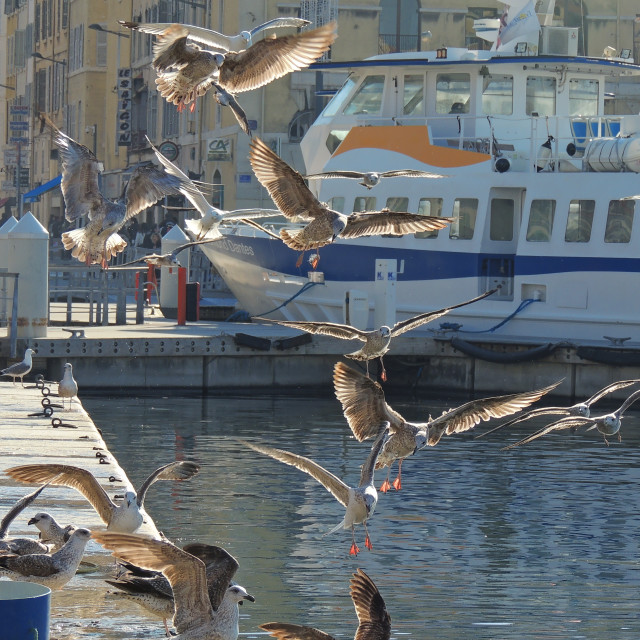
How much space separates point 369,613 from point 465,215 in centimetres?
2042

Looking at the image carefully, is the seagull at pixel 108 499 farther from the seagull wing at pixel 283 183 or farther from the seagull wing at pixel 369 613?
the seagull wing at pixel 369 613

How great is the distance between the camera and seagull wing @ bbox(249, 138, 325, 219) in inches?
415

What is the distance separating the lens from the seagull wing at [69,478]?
8.90 meters

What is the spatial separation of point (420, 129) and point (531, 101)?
7.44 ft

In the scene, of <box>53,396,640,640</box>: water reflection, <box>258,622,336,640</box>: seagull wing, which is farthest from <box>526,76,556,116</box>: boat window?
<box>258,622,336,640</box>: seagull wing

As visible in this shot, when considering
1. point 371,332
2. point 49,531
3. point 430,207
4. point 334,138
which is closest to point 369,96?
point 334,138

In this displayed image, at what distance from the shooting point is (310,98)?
45031 mm

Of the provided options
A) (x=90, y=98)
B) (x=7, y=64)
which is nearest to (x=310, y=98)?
(x=90, y=98)

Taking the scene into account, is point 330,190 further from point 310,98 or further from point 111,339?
point 310,98

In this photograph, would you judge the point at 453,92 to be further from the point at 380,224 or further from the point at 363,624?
the point at 363,624

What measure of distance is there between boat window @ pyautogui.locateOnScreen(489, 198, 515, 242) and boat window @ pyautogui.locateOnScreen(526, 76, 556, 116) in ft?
6.96

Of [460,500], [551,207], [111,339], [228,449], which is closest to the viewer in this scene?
[460,500]

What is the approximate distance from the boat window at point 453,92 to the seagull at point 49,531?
1941cm

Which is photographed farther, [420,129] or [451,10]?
[451,10]
